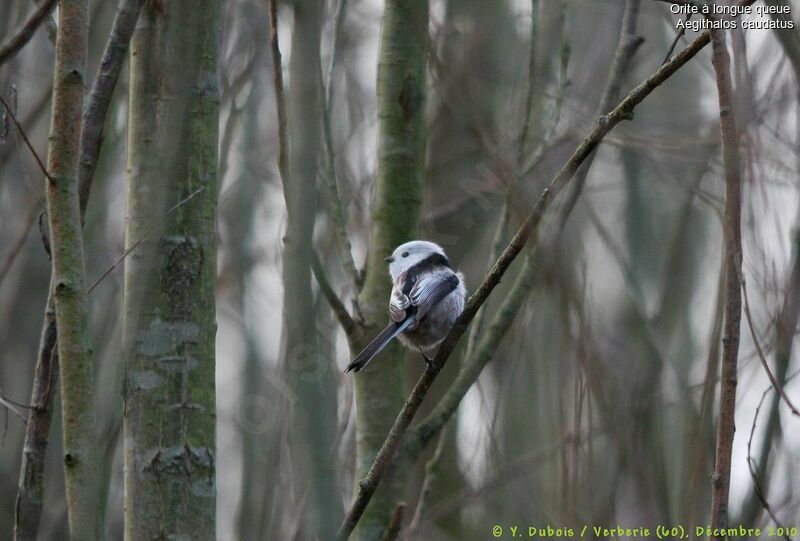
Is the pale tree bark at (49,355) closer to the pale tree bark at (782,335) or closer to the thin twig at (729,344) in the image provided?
the thin twig at (729,344)

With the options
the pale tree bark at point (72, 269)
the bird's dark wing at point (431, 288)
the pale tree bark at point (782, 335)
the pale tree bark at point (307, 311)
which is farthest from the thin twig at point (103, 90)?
the pale tree bark at point (782, 335)

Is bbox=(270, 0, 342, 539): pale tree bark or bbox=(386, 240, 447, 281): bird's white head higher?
bbox=(386, 240, 447, 281): bird's white head

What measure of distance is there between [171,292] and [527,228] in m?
0.96

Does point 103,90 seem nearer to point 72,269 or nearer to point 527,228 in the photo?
point 72,269

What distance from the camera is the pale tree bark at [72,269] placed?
6.28 ft

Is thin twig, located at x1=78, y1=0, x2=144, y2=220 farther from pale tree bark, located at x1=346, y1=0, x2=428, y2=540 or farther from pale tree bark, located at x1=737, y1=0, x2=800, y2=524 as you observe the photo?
pale tree bark, located at x1=737, y1=0, x2=800, y2=524

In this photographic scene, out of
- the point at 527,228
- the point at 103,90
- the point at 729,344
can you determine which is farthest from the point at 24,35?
the point at 729,344

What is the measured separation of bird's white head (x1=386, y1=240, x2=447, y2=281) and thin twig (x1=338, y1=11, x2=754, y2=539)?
1.04 meters

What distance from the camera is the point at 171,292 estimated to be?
245 cm

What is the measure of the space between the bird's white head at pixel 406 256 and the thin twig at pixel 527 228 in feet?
3.43

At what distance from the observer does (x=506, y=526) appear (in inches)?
191

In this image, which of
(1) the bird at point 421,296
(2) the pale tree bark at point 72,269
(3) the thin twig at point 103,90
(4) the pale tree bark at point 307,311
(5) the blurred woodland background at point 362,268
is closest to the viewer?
(4) the pale tree bark at point 307,311

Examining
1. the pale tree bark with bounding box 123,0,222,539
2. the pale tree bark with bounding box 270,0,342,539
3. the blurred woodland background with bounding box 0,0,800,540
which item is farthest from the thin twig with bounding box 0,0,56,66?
the pale tree bark with bounding box 270,0,342,539

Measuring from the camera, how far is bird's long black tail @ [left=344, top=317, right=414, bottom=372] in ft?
10.6
